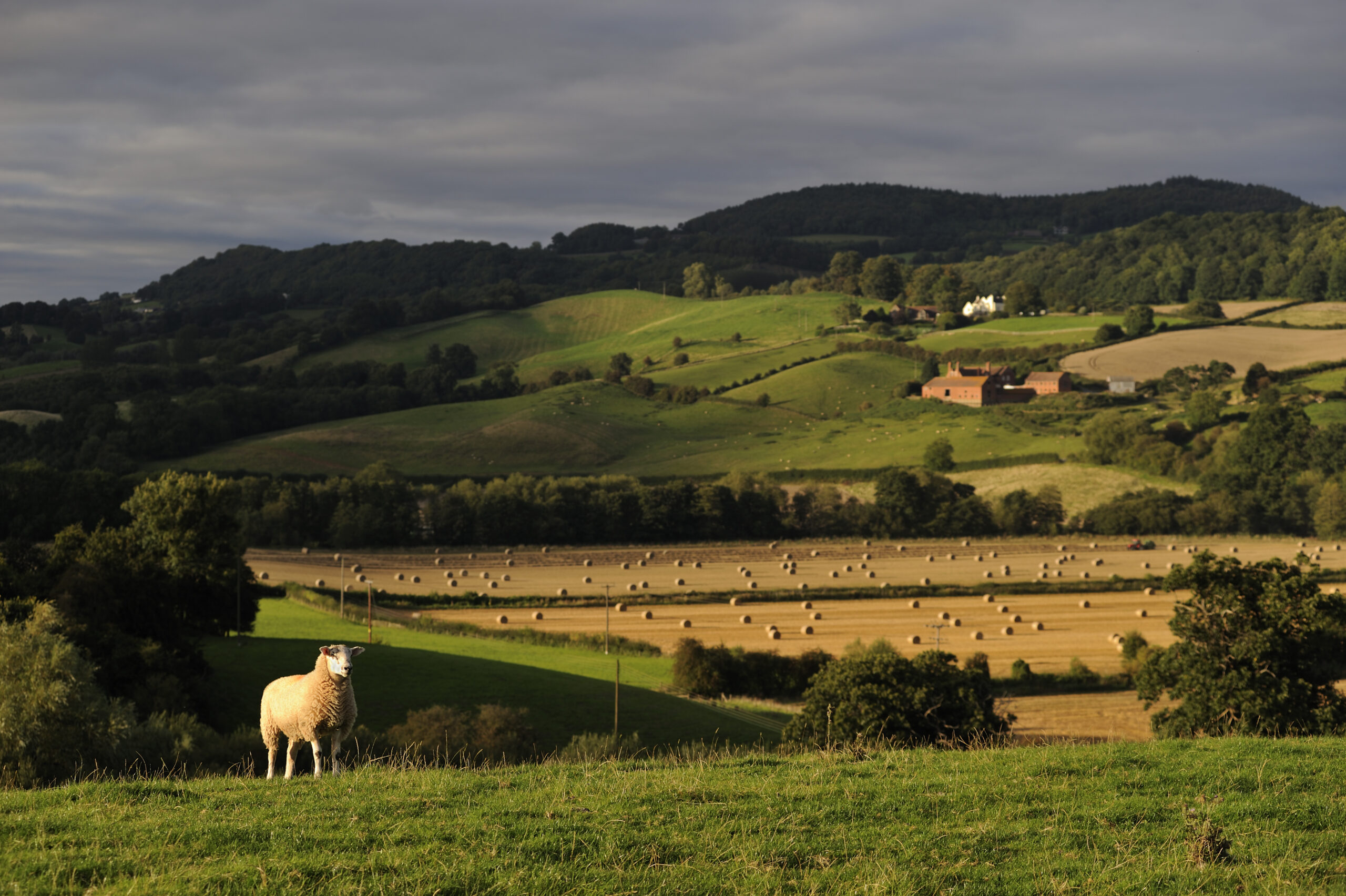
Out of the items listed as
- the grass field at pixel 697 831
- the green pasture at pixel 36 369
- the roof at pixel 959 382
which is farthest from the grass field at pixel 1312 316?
the green pasture at pixel 36 369

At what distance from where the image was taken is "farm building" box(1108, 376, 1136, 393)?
514 feet

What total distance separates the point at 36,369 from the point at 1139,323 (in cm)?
18731

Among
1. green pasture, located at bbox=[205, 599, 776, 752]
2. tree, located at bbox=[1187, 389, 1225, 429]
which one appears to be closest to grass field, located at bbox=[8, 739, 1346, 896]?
green pasture, located at bbox=[205, 599, 776, 752]

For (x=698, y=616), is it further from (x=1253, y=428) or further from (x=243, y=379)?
(x=243, y=379)

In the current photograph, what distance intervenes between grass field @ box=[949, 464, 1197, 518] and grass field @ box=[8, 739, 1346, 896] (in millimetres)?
103959

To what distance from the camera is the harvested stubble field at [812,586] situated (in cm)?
6328

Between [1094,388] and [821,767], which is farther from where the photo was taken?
[1094,388]

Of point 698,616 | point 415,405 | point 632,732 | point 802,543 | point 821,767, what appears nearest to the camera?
point 821,767

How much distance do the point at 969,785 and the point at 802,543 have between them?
291ft

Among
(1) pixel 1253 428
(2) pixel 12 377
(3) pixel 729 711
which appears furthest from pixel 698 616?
(2) pixel 12 377

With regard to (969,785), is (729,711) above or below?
below

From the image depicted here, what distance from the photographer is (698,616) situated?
69375mm

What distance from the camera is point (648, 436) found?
150500 millimetres

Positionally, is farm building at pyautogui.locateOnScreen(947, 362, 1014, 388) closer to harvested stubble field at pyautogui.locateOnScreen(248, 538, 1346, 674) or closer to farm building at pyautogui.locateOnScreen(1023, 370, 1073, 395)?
farm building at pyautogui.locateOnScreen(1023, 370, 1073, 395)
